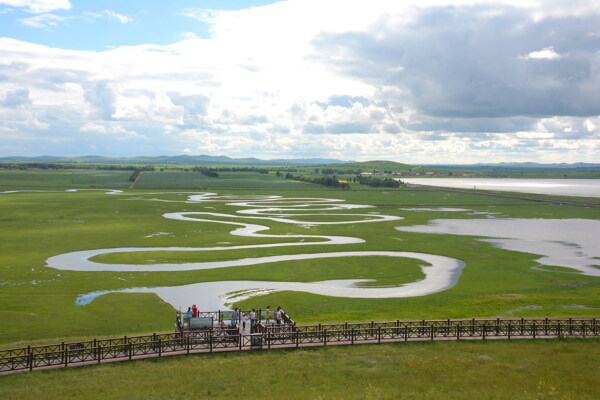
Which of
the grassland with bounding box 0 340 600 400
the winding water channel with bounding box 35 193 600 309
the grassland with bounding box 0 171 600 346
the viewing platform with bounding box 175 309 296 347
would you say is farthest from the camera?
the winding water channel with bounding box 35 193 600 309

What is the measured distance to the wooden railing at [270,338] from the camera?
30.4 m

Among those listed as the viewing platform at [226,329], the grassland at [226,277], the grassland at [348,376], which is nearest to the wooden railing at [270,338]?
the viewing platform at [226,329]

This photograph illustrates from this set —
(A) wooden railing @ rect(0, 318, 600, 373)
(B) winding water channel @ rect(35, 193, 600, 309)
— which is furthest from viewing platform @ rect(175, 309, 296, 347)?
(B) winding water channel @ rect(35, 193, 600, 309)

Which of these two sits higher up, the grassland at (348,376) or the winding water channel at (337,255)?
the grassland at (348,376)

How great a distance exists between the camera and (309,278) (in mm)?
63250

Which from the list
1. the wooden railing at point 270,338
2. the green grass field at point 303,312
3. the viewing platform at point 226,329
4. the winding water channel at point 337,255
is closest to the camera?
the green grass field at point 303,312

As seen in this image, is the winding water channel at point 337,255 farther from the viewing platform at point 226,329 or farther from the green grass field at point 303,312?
the viewing platform at point 226,329

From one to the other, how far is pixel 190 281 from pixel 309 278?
47.5 ft

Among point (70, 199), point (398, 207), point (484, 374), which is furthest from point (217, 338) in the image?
point (70, 199)

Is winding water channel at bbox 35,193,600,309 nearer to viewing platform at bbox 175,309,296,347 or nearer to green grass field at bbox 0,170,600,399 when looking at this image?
green grass field at bbox 0,170,600,399

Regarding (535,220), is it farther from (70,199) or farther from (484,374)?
(70,199)

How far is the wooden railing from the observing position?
3043cm

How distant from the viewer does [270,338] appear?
34.4 meters

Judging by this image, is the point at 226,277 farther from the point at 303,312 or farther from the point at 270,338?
the point at 270,338
